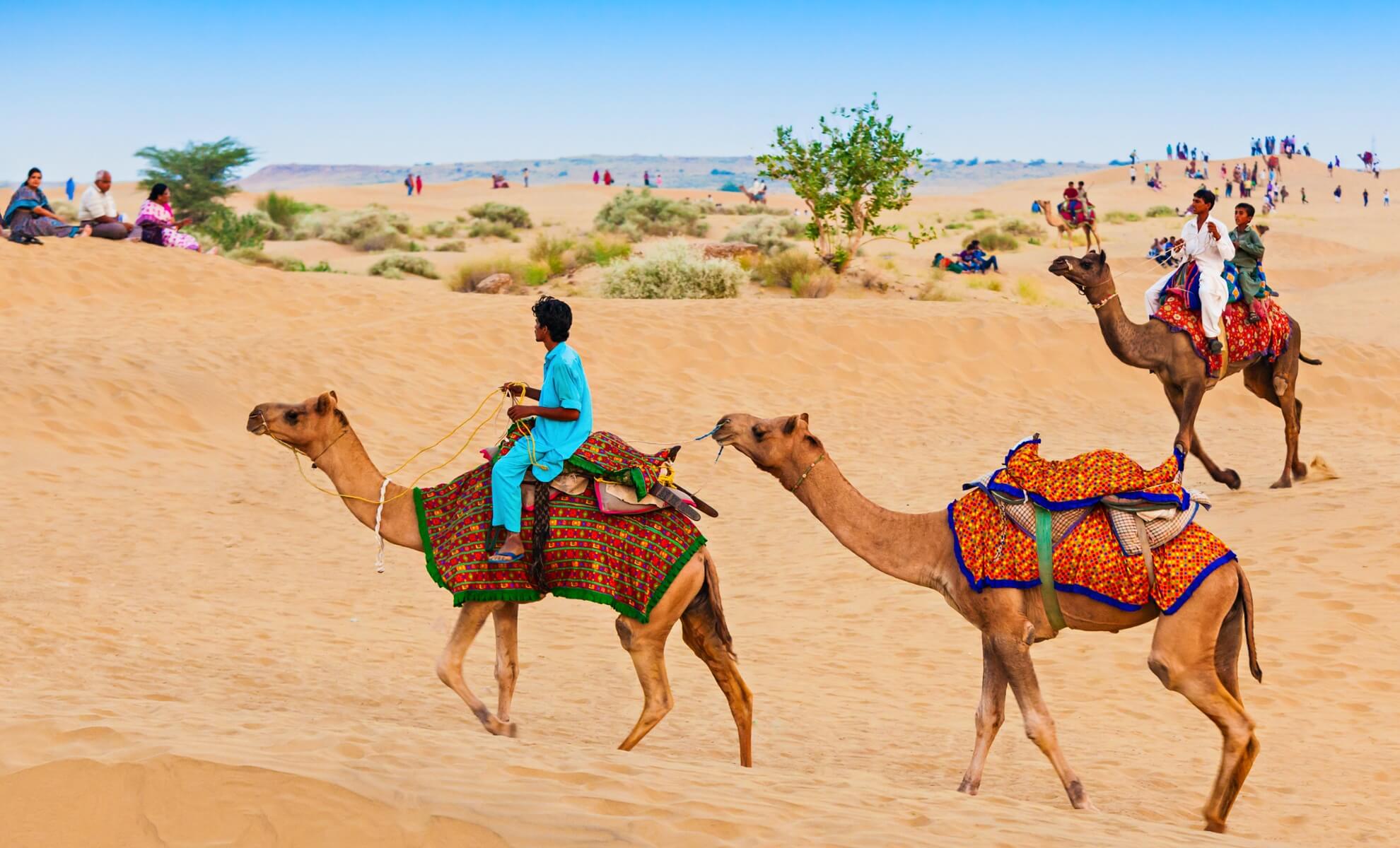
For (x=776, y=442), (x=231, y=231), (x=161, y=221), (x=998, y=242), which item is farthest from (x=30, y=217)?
(x=998, y=242)

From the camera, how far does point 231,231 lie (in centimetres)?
3662

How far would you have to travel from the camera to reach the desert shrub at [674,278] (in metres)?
26.8

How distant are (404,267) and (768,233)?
35.8 ft

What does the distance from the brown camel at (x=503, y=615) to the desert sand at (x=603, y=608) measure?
0.38 meters

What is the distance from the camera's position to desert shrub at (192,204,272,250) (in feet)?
118

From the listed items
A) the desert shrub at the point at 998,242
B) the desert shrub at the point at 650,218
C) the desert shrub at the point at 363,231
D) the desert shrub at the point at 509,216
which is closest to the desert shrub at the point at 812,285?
the desert shrub at the point at 650,218

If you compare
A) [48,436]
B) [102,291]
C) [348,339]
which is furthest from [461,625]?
[102,291]

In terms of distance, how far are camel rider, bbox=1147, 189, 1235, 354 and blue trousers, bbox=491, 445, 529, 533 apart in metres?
8.25

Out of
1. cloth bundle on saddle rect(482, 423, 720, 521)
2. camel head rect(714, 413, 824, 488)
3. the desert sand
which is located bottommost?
the desert sand

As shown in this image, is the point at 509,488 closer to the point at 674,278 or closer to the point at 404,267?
the point at 674,278

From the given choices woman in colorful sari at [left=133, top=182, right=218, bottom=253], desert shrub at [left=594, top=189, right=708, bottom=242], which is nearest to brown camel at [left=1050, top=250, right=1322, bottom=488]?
woman in colorful sari at [left=133, top=182, right=218, bottom=253]

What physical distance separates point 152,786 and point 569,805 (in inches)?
62.0

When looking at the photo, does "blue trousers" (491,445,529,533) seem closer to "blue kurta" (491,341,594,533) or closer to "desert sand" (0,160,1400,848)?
"blue kurta" (491,341,594,533)

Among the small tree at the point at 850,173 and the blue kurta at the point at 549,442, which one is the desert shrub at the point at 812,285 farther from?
the blue kurta at the point at 549,442
